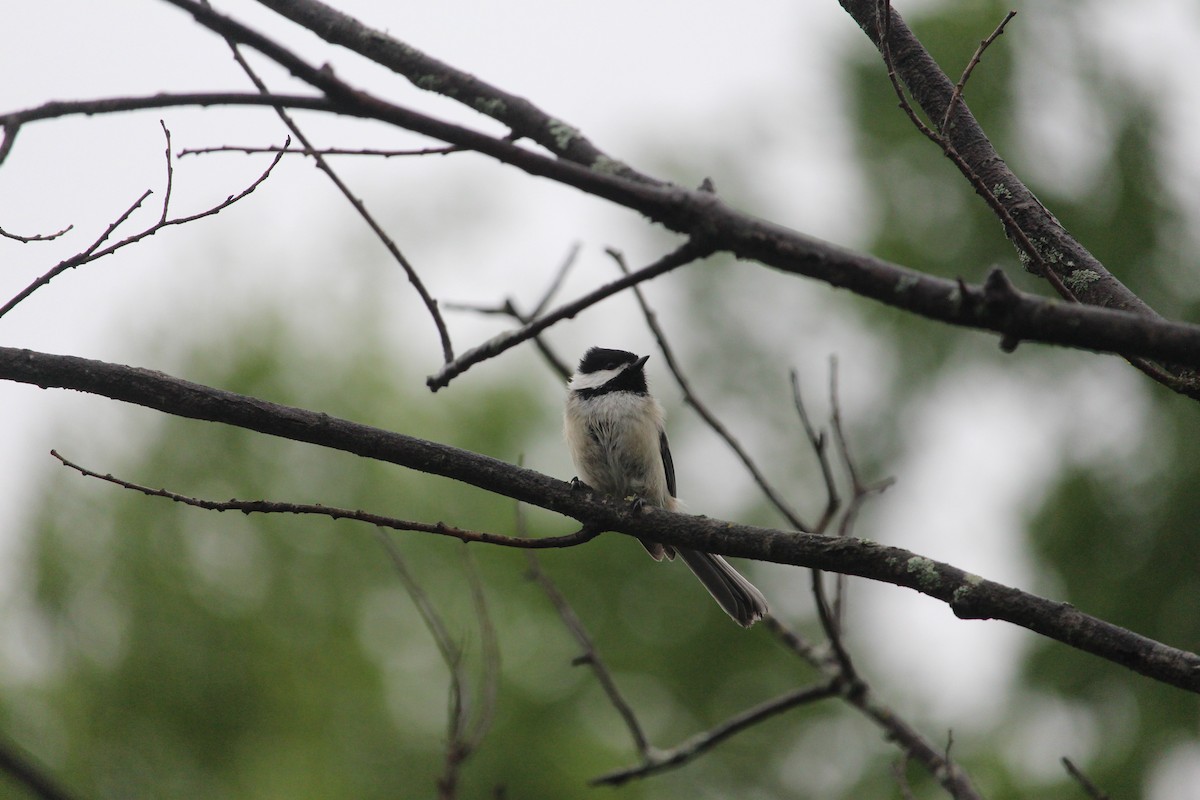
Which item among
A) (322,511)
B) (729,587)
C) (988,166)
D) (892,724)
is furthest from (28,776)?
(729,587)

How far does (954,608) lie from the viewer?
228 cm

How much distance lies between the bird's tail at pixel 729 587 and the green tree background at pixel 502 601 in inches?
201

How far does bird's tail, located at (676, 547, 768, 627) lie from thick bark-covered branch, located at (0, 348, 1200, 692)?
1723 mm

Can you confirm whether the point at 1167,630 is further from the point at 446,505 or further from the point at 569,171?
the point at 569,171

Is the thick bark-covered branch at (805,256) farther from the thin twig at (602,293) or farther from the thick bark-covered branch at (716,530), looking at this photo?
the thick bark-covered branch at (716,530)

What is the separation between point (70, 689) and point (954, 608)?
374 inches

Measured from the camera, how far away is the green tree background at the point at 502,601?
902 cm

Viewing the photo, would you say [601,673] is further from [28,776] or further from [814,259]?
[28,776]

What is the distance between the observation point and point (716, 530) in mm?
2590

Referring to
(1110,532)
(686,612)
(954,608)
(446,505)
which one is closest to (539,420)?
(446,505)

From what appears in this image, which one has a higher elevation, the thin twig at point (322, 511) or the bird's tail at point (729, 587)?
the bird's tail at point (729, 587)

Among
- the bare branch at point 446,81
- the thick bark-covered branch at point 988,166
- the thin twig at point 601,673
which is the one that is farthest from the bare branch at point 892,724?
the bare branch at point 446,81

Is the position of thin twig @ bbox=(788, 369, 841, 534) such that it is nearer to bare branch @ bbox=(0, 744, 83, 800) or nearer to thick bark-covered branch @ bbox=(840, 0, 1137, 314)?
thick bark-covered branch @ bbox=(840, 0, 1137, 314)

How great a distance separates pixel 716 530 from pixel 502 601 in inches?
310
